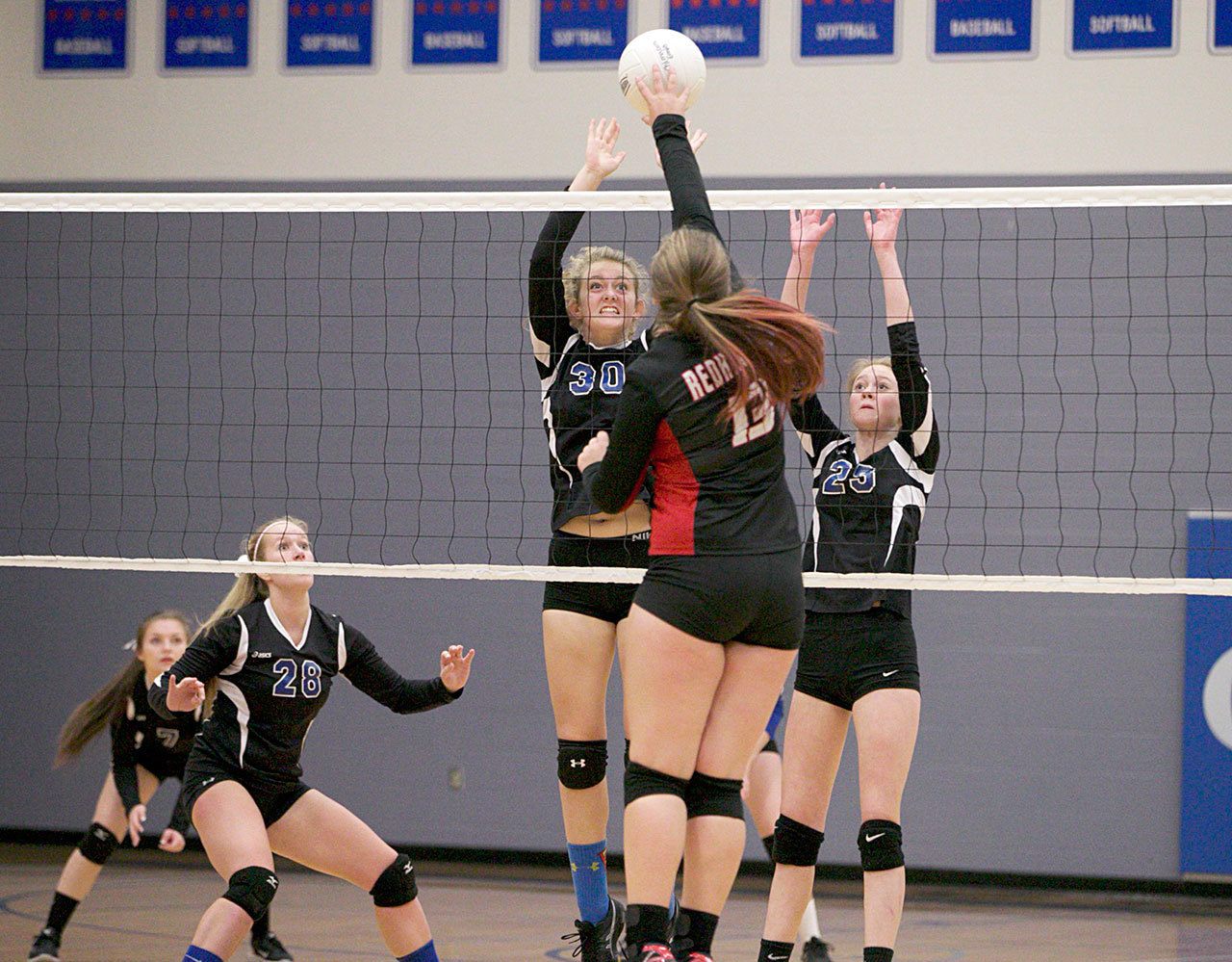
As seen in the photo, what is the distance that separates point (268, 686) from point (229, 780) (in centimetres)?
32

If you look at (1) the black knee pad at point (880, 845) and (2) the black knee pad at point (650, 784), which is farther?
(1) the black knee pad at point (880, 845)

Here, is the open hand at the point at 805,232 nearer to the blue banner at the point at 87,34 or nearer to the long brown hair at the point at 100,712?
the long brown hair at the point at 100,712

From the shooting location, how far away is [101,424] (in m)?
8.95

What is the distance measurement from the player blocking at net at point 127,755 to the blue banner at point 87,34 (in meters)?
3.93

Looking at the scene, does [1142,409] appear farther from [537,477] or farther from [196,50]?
[196,50]

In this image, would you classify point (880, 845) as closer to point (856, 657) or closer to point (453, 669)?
point (856, 657)

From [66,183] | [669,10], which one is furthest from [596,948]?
[66,183]

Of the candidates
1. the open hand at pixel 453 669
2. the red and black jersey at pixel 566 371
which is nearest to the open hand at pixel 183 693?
the open hand at pixel 453 669

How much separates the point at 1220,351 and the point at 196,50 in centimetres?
605

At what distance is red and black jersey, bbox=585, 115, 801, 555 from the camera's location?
11.6ft

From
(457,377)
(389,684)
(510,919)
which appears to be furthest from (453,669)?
(457,377)

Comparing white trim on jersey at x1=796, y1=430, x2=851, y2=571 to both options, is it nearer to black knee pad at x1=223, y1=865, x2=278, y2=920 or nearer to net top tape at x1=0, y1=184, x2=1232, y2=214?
net top tape at x1=0, y1=184, x2=1232, y2=214

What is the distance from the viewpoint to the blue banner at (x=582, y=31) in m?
8.47

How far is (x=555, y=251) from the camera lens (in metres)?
4.72
